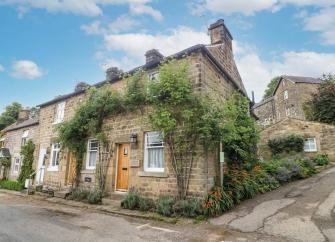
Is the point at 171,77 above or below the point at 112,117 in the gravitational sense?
above

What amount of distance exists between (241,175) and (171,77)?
523 centimetres

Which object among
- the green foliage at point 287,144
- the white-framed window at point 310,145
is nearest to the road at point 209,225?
the green foliage at point 287,144

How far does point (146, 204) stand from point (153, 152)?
218 cm

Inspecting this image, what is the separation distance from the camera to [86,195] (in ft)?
37.7

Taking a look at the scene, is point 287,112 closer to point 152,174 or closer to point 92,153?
point 92,153

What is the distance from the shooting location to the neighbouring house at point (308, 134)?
19.4 m

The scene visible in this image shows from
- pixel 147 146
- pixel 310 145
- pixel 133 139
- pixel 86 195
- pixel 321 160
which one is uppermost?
pixel 310 145

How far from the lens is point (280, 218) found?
7.03m

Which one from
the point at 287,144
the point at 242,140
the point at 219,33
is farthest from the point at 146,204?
the point at 287,144

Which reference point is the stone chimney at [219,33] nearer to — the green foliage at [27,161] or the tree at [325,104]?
the tree at [325,104]

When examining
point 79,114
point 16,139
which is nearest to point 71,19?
point 79,114

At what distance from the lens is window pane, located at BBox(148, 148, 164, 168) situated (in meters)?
9.80

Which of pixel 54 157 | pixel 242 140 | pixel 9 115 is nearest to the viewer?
pixel 242 140

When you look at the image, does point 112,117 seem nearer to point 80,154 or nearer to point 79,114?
point 79,114
